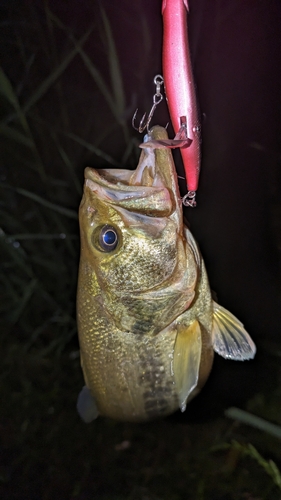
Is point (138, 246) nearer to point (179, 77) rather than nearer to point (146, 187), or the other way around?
point (146, 187)

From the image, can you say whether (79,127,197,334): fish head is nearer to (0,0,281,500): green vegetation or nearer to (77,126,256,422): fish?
(77,126,256,422): fish

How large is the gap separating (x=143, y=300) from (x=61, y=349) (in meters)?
2.21

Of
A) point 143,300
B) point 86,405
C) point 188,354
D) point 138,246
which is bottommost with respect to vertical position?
point 86,405

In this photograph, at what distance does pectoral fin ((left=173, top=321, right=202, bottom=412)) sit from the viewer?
968 millimetres

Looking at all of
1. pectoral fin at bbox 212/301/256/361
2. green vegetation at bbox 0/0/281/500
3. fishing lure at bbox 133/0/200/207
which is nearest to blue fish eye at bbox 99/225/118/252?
fishing lure at bbox 133/0/200/207

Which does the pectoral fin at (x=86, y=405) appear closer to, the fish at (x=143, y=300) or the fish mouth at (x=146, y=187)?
the fish at (x=143, y=300)

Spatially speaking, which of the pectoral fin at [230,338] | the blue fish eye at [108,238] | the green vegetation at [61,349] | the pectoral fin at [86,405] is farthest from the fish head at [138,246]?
the green vegetation at [61,349]

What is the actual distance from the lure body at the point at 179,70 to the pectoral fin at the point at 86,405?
943 millimetres

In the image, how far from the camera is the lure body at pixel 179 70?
0.58 meters

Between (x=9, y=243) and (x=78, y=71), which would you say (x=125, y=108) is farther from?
(x=9, y=243)

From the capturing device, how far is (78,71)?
7.09ft

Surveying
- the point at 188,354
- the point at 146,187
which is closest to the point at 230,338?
the point at 188,354

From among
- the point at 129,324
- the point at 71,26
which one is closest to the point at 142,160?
the point at 129,324

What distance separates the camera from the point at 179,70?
1.97ft
